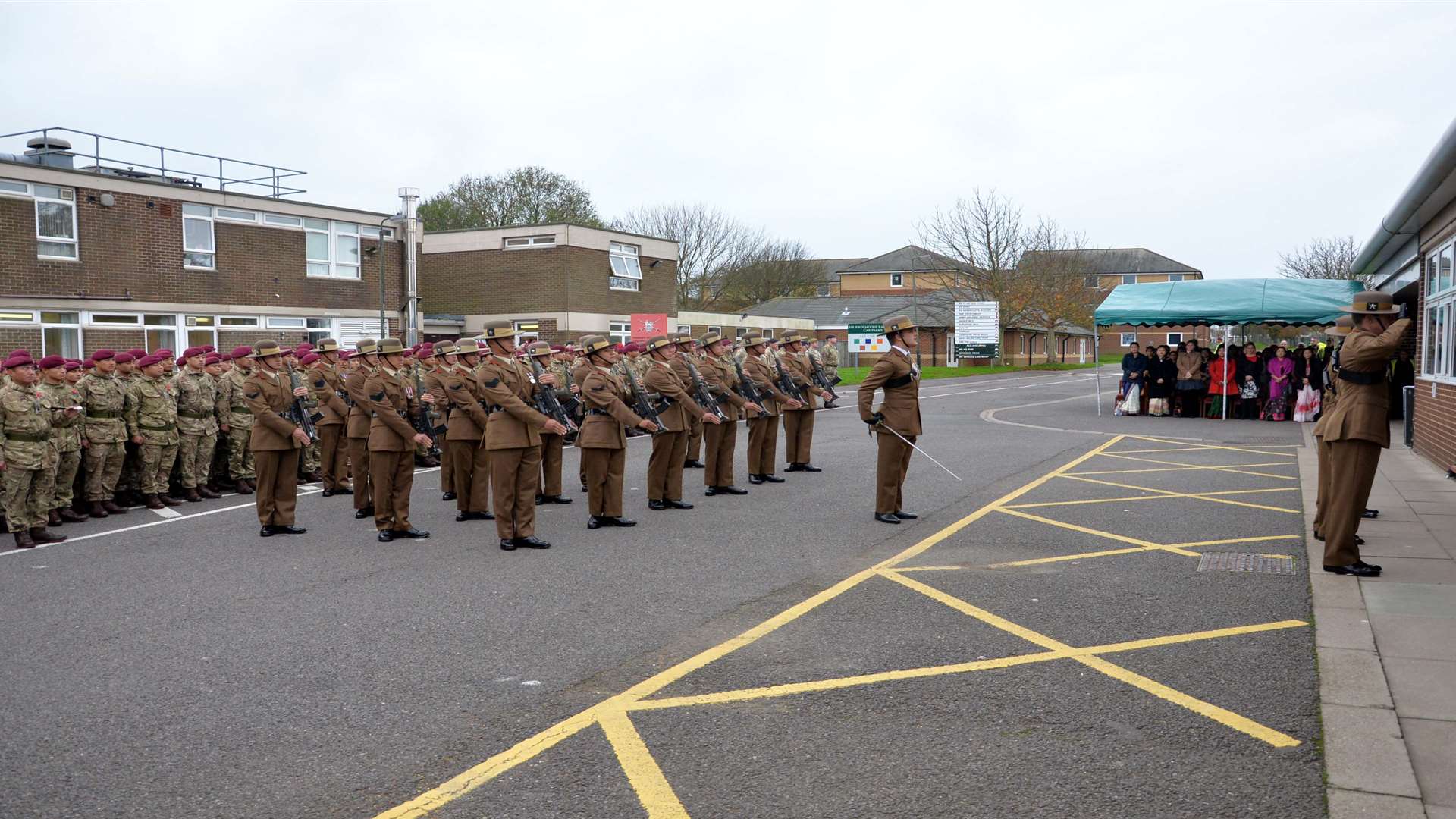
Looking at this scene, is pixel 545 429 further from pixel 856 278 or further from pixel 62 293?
pixel 856 278

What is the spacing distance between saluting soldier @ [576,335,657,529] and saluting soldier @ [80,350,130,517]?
5.23 metres

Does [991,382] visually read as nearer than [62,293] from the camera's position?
No

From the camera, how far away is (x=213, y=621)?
6.66 m

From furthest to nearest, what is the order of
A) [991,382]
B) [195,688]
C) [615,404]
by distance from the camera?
1. [991,382]
2. [615,404]
3. [195,688]

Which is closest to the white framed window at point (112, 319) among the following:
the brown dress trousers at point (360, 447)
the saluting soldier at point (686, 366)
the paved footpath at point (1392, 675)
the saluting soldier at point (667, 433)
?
the brown dress trousers at point (360, 447)

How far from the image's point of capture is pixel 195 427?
1252cm

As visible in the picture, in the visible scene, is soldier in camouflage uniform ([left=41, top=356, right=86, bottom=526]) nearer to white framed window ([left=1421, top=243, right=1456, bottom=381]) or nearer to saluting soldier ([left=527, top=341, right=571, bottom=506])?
saluting soldier ([left=527, top=341, right=571, bottom=506])

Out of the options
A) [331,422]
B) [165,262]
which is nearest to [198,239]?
[165,262]

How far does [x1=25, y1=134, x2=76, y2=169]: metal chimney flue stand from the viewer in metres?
27.1

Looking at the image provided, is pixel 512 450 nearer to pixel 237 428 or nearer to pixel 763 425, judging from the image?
pixel 763 425

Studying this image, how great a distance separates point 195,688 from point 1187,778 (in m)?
4.55

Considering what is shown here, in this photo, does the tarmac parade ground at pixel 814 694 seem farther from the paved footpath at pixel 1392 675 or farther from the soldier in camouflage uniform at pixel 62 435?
the soldier in camouflage uniform at pixel 62 435

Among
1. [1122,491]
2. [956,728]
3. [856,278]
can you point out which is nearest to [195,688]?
[956,728]

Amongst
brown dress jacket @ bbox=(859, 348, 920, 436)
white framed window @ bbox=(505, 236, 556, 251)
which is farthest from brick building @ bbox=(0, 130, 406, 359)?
brown dress jacket @ bbox=(859, 348, 920, 436)
